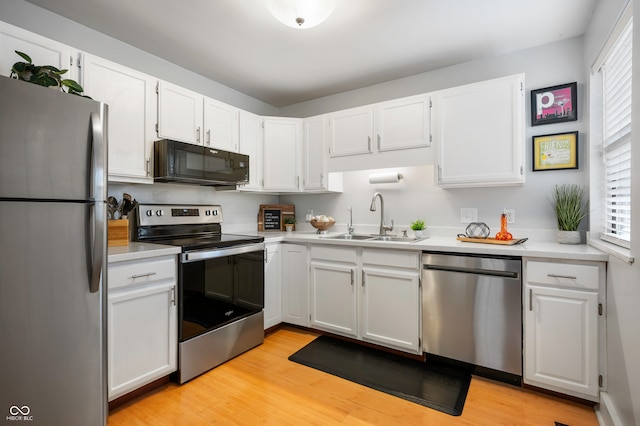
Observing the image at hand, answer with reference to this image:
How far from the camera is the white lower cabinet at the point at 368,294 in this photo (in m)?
2.38

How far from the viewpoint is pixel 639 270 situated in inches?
51.2

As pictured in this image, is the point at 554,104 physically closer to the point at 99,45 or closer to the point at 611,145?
the point at 611,145

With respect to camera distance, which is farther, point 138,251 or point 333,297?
point 333,297

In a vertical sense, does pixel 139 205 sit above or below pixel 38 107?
below

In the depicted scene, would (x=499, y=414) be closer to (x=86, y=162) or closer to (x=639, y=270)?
(x=639, y=270)

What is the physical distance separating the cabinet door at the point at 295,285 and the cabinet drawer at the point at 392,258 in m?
0.63

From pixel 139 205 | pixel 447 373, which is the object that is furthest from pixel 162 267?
pixel 447 373

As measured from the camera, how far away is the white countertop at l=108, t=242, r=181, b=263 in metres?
1.78

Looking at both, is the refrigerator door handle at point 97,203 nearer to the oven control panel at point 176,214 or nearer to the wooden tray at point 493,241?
the oven control panel at point 176,214

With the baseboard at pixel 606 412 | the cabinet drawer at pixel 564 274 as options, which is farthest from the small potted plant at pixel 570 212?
the baseboard at pixel 606 412

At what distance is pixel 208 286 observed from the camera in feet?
7.43

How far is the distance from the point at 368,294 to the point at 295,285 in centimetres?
75

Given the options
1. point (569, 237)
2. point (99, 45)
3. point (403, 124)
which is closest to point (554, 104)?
point (569, 237)

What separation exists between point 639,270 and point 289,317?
97.0 inches
